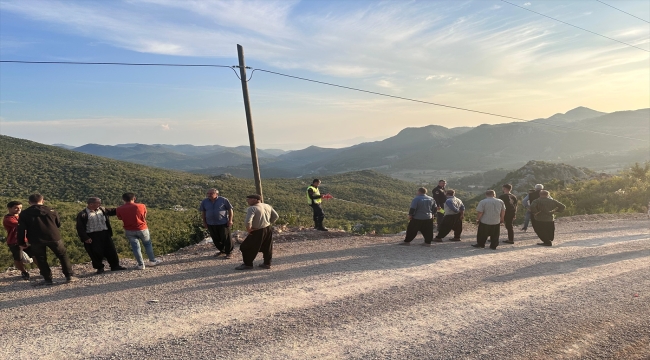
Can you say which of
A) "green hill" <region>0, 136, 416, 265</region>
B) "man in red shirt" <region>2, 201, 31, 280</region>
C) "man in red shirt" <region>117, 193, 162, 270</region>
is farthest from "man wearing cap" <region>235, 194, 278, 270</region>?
"green hill" <region>0, 136, 416, 265</region>

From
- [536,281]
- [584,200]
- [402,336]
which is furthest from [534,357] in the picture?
[584,200]

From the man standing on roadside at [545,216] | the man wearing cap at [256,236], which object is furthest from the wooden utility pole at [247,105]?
the man standing on roadside at [545,216]

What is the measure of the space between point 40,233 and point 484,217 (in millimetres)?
10155

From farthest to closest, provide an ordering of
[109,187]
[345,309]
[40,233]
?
[109,187] < [40,233] < [345,309]

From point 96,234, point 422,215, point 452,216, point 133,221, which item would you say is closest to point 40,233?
point 96,234

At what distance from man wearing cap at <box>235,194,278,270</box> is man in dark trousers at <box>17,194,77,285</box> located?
335 centimetres

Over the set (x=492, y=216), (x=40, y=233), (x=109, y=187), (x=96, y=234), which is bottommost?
(x=492, y=216)

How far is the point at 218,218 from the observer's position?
853 cm

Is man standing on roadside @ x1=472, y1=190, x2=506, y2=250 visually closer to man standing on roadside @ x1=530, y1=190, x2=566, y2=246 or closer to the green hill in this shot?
man standing on roadside @ x1=530, y1=190, x2=566, y2=246

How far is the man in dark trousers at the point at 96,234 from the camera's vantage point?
7297 millimetres

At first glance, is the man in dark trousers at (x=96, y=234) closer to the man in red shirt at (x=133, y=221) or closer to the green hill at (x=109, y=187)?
the man in red shirt at (x=133, y=221)

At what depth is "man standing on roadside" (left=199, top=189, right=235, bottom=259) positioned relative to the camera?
8.54 meters

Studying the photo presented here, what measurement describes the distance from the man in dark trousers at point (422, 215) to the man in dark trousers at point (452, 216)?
83cm

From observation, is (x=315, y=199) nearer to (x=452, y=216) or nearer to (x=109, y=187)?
(x=452, y=216)
